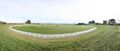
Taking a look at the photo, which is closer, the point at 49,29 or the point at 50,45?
the point at 50,45

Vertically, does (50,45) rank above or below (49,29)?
below

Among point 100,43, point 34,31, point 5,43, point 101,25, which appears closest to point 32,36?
point 34,31

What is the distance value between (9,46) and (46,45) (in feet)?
8.58

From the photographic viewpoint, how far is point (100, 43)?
827 inches

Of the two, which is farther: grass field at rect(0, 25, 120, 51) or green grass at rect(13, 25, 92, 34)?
green grass at rect(13, 25, 92, 34)

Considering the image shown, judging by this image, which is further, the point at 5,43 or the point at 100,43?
the point at 100,43

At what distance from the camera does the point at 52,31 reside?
19141 mm

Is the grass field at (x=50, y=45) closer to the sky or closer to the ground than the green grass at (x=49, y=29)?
closer to the ground

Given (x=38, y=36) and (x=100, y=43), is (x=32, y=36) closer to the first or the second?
(x=38, y=36)

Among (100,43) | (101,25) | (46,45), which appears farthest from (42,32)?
(101,25)

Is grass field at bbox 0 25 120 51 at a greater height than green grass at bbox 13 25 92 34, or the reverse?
green grass at bbox 13 25 92 34

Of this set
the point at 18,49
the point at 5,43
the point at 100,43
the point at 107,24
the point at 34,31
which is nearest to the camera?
the point at 18,49

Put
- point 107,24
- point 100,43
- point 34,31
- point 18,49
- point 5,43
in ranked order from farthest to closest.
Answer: point 107,24
point 100,43
point 34,31
point 5,43
point 18,49

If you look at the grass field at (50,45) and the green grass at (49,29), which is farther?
the green grass at (49,29)
